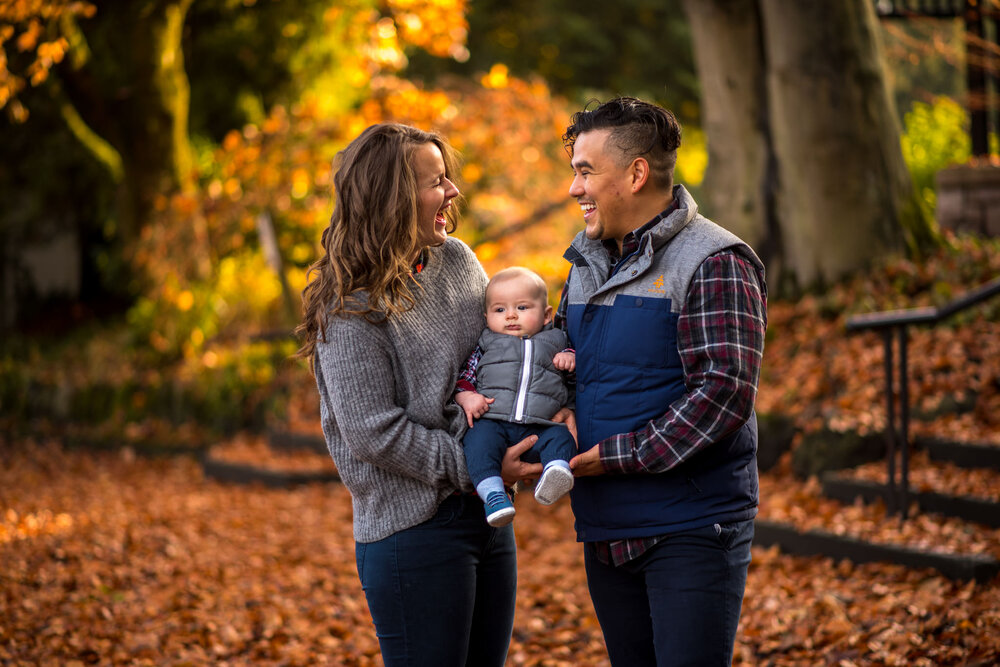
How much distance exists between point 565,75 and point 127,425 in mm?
14469

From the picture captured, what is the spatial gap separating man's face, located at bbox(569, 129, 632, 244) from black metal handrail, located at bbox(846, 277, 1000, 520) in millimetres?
3290

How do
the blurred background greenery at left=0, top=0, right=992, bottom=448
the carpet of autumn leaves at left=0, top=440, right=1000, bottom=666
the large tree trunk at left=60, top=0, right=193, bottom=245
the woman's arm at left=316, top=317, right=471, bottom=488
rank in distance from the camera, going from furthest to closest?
the large tree trunk at left=60, top=0, right=193, bottom=245
the blurred background greenery at left=0, top=0, right=992, bottom=448
the carpet of autumn leaves at left=0, top=440, right=1000, bottom=666
the woman's arm at left=316, top=317, right=471, bottom=488

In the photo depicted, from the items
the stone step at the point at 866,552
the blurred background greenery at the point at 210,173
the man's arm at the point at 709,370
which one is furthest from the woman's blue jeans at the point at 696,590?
the blurred background greenery at the point at 210,173

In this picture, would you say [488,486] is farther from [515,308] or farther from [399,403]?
[515,308]

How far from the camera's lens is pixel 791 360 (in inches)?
310

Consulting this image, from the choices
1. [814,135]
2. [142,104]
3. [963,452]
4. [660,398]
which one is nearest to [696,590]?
[660,398]

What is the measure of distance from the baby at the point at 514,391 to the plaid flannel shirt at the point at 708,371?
173 mm

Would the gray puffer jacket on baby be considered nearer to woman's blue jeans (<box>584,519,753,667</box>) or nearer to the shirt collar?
the shirt collar

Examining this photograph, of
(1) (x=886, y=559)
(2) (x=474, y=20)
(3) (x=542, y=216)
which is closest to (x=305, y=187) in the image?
(3) (x=542, y=216)

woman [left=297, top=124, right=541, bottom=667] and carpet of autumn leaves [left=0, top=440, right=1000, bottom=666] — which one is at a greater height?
woman [left=297, top=124, right=541, bottom=667]

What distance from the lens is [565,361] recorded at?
2.63m

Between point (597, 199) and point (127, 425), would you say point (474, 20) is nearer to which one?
point (127, 425)

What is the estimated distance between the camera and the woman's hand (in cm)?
253

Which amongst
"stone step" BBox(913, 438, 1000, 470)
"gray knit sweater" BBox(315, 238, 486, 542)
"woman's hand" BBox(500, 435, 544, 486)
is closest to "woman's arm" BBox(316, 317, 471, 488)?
"gray knit sweater" BBox(315, 238, 486, 542)
